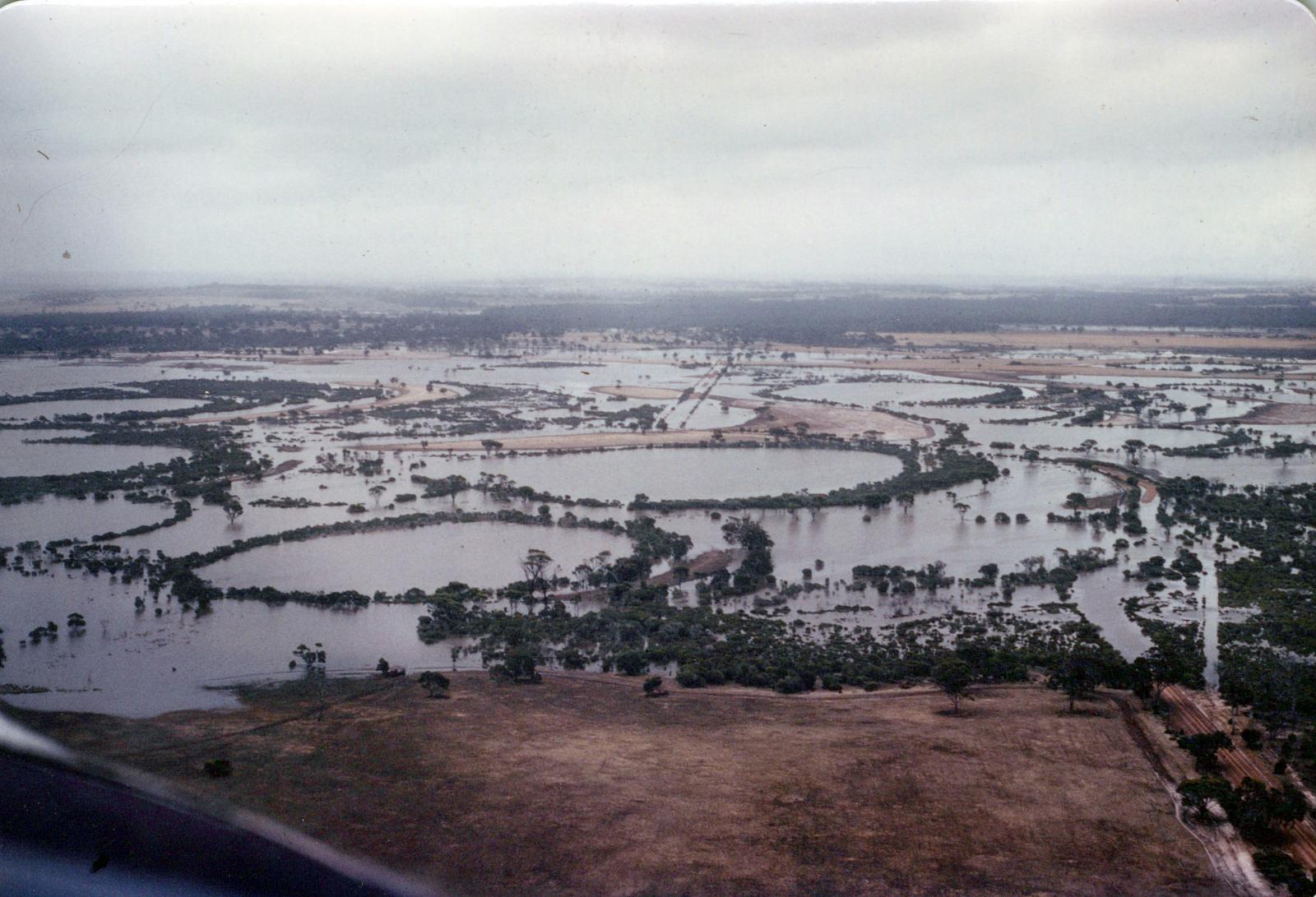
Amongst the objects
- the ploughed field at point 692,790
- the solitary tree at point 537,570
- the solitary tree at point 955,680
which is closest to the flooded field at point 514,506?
the solitary tree at point 537,570

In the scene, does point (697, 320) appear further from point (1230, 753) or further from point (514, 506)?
point (1230, 753)

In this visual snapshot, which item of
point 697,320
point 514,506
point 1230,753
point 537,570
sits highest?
point 697,320

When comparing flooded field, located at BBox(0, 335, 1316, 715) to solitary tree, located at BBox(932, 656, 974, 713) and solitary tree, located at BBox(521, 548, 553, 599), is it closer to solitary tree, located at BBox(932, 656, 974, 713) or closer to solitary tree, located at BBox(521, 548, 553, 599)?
solitary tree, located at BBox(521, 548, 553, 599)

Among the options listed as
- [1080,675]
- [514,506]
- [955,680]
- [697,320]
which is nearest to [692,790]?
[955,680]

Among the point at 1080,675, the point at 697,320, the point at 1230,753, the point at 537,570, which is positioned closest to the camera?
the point at 1230,753

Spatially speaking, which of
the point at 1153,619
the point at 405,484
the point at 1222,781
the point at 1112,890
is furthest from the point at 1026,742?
the point at 405,484

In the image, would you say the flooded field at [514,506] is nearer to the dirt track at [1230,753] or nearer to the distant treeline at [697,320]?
the dirt track at [1230,753]
